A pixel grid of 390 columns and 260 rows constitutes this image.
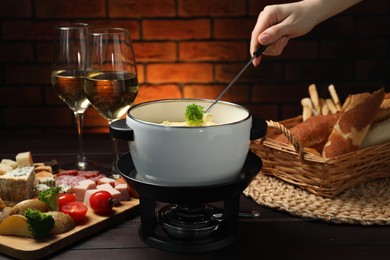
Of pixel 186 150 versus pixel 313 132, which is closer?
pixel 186 150

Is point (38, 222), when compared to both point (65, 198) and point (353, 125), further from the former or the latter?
point (353, 125)

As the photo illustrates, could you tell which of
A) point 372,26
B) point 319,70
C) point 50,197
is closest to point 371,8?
point 372,26

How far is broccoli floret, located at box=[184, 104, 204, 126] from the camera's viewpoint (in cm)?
108

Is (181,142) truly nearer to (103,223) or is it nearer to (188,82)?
(103,223)

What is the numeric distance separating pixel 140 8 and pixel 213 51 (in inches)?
12.6

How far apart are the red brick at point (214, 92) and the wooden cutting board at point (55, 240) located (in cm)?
128

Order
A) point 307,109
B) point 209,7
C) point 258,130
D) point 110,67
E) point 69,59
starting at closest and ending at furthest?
point 258,130, point 110,67, point 69,59, point 307,109, point 209,7

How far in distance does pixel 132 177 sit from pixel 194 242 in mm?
155

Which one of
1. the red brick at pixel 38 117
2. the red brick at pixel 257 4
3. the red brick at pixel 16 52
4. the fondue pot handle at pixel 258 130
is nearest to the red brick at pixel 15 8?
the red brick at pixel 16 52

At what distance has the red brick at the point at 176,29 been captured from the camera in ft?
7.80

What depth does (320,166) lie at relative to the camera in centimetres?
132

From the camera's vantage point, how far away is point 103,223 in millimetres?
1181

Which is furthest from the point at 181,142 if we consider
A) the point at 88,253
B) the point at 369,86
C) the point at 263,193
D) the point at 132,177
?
the point at 369,86

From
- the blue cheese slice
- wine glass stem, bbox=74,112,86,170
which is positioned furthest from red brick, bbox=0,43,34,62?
the blue cheese slice
